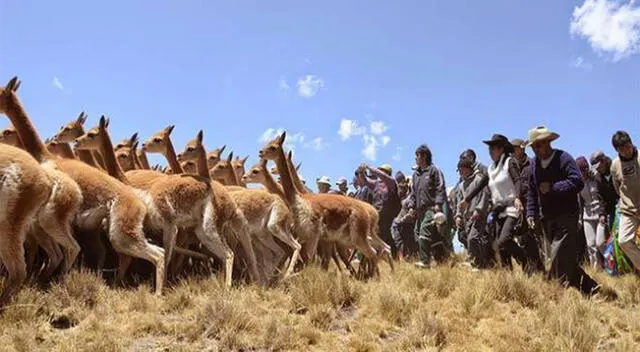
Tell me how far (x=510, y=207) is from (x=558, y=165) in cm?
105

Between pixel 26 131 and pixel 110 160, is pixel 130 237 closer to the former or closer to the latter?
pixel 110 160

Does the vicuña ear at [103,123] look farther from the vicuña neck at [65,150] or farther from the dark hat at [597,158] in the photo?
the dark hat at [597,158]

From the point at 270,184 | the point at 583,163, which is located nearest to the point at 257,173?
the point at 270,184

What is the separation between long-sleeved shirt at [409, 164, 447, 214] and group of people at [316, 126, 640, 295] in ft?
0.06

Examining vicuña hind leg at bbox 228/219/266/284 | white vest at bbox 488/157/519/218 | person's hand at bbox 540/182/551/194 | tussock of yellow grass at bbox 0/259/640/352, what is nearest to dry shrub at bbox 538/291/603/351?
tussock of yellow grass at bbox 0/259/640/352

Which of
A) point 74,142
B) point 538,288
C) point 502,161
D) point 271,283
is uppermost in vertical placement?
point 502,161

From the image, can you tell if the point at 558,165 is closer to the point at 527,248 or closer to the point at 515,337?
the point at 527,248

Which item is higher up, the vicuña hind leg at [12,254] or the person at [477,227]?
the person at [477,227]

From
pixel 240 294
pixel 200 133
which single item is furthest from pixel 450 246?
pixel 240 294

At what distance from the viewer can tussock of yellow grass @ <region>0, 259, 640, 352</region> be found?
6387 millimetres

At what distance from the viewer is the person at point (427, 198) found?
11.9m

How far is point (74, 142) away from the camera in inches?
413

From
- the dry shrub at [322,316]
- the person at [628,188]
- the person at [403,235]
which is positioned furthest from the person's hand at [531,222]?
the person at [403,235]

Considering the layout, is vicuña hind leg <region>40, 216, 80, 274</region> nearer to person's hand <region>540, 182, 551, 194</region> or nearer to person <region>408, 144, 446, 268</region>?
person's hand <region>540, 182, 551, 194</region>
